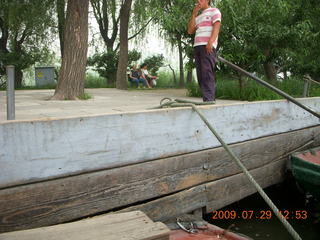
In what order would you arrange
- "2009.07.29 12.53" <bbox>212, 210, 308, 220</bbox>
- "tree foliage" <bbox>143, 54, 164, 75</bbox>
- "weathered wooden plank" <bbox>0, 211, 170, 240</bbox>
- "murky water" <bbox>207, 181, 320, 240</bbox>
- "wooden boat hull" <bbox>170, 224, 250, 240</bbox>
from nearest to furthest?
1. "weathered wooden plank" <bbox>0, 211, 170, 240</bbox>
2. "wooden boat hull" <bbox>170, 224, 250, 240</bbox>
3. "murky water" <bbox>207, 181, 320, 240</bbox>
4. "2009.07.29 12.53" <bbox>212, 210, 308, 220</bbox>
5. "tree foliage" <bbox>143, 54, 164, 75</bbox>

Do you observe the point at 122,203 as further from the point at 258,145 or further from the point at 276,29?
the point at 276,29

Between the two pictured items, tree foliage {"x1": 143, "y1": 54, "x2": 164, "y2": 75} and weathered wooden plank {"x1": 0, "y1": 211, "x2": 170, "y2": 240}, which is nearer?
weathered wooden plank {"x1": 0, "y1": 211, "x2": 170, "y2": 240}

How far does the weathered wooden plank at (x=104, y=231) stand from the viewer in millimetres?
1861

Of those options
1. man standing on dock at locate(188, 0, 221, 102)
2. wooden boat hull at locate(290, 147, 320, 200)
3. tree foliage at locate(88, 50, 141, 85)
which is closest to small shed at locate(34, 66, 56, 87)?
tree foliage at locate(88, 50, 141, 85)

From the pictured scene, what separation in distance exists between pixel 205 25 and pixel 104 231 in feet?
10.9

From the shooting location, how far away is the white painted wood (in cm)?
244

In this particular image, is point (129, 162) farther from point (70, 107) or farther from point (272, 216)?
point (272, 216)

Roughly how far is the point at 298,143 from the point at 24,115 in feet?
12.3

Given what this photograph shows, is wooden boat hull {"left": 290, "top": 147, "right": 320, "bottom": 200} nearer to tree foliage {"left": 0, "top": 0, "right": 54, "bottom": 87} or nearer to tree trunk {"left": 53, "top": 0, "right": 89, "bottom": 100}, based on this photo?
tree trunk {"left": 53, "top": 0, "right": 89, "bottom": 100}

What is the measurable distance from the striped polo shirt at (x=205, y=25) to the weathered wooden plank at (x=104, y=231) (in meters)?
3.06

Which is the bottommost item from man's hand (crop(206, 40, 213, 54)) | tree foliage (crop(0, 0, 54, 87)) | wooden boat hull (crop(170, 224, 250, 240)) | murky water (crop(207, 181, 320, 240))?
murky water (crop(207, 181, 320, 240))

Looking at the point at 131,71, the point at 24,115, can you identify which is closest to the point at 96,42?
the point at 131,71

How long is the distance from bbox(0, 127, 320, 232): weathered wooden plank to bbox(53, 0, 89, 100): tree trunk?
11.0 ft

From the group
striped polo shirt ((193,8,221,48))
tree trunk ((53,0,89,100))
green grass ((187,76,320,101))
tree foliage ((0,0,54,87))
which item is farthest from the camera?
tree foliage ((0,0,54,87))
